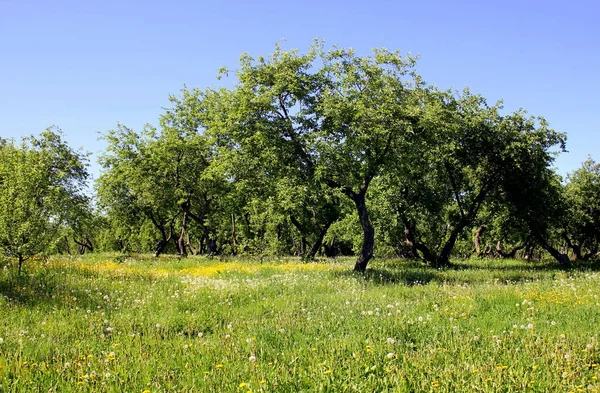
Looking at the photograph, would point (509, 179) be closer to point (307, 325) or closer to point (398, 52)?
point (398, 52)

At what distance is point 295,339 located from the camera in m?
6.89

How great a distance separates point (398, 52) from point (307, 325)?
1427 cm

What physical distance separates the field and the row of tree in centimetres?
616

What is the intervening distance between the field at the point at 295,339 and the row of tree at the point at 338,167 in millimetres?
6157

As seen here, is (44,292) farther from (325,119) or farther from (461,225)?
(461,225)

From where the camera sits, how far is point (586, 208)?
31.5 meters

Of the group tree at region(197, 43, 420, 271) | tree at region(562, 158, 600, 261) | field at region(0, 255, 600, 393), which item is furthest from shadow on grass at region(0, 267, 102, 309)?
tree at region(562, 158, 600, 261)

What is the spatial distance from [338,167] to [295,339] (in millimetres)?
10771

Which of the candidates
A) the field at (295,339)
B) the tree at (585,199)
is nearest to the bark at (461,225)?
the field at (295,339)

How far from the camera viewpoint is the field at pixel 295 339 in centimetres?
491

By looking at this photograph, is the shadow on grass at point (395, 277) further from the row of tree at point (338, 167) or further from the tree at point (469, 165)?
the tree at point (469, 165)

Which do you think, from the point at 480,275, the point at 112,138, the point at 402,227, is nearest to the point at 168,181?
the point at 112,138

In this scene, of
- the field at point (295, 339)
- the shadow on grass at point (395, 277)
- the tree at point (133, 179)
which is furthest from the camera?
the tree at point (133, 179)

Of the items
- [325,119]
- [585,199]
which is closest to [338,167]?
[325,119]
